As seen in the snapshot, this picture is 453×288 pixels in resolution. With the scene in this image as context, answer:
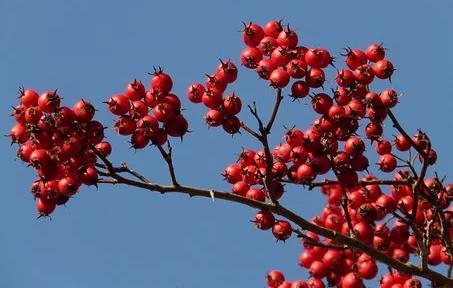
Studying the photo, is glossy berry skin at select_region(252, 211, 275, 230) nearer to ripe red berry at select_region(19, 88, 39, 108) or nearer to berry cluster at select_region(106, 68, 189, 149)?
berry cluster at select_region(106, 68, 189, 149)

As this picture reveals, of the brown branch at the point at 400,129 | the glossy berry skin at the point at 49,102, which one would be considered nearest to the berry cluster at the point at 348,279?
the brown branch at the point at 400,129

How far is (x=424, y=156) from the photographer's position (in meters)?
7.82

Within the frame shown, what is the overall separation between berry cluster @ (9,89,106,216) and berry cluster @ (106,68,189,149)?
303 millimetres

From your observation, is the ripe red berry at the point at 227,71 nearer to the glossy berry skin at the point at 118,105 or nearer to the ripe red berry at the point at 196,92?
the ripe red berry at the point at 196,92

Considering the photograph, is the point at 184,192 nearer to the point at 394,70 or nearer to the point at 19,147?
the point at 19,147

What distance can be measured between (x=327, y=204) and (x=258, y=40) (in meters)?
2.42

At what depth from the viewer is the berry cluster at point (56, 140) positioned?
703 cm

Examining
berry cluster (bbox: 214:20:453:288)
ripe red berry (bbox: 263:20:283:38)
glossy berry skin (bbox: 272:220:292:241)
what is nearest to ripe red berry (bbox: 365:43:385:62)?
berry cluster (bbox: 214:20:453:288)

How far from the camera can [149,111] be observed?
7.54 metres

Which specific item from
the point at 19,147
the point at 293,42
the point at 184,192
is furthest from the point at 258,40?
the point at 19,147

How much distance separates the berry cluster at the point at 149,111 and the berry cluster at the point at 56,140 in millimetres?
303

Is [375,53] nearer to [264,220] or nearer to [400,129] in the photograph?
[400,129]

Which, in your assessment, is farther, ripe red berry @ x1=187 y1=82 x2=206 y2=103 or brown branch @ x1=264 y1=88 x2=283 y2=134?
ripe red berry @ x1=187 y1=82 x2=206 y2=103

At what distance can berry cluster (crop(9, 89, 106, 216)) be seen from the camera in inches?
277
